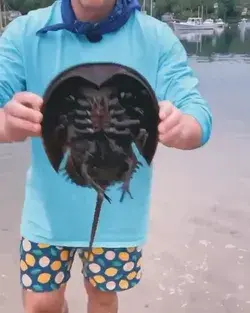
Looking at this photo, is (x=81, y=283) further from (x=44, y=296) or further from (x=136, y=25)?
(x=136, y=25)

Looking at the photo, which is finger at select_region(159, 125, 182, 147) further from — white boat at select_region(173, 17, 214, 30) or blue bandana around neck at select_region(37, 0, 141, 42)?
white boat at select_region(173, 17, 214, 30)

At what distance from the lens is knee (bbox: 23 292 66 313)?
2289 millimetres

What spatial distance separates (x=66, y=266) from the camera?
90.4 inches

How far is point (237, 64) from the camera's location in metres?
16.8

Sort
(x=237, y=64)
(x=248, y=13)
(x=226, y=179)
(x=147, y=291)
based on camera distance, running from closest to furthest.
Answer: (x=147, y=291) → (x=226, y=179) → (x=237, y=64) → (x=248, y=13)

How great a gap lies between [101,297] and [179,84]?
35.0 inches

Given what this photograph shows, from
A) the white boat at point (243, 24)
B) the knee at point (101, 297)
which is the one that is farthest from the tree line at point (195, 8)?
the knee at point (101, 297)

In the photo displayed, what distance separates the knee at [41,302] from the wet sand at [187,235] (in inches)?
28.9

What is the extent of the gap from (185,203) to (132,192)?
95.7 inches

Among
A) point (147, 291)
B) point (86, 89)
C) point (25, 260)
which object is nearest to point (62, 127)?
point (86, 89)

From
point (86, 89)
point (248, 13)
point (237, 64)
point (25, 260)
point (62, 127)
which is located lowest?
point (248, 13)

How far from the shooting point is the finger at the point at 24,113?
5.32ft

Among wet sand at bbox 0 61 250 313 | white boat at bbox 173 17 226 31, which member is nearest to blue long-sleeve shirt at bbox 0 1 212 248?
wet sand at bbox 0 61 250 313

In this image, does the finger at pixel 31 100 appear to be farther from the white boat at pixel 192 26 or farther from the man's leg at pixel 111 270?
the white boat at pixel 192 26
